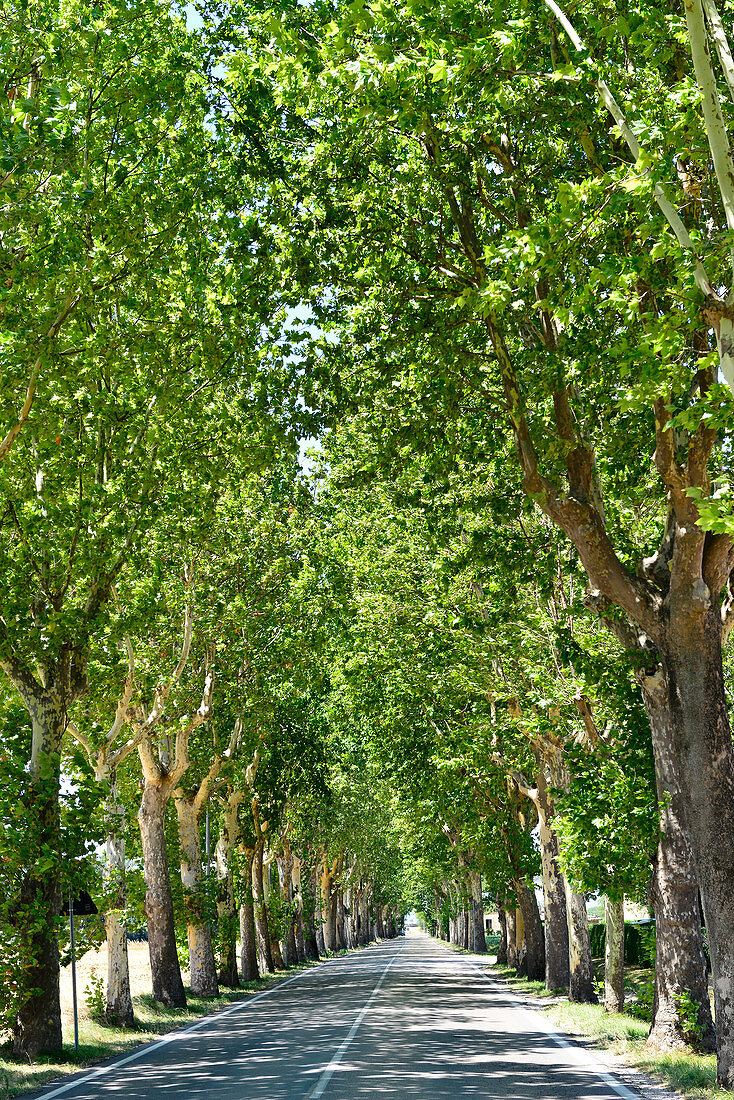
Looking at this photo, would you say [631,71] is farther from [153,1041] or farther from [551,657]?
[153,1041]

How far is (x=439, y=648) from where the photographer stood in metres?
21.0

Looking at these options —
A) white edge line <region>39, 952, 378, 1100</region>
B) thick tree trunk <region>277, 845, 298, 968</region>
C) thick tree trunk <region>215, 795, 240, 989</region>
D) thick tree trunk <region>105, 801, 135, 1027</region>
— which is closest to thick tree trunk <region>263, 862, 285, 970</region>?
thick tree trunk <region>277, 845, 298, 968</region>

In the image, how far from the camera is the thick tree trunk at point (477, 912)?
49344mm

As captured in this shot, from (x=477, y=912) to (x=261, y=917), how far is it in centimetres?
2068

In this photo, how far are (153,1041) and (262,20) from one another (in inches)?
596

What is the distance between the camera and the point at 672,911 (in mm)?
11859

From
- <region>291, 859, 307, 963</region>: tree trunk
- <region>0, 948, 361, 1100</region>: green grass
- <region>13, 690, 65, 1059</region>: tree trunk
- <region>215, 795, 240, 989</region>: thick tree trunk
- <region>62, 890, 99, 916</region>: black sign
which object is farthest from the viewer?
<region>291, 859, 307, 963</region>: tree trunk

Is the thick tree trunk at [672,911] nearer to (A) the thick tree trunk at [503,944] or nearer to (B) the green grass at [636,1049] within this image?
(B) the green grass at [636,1049]

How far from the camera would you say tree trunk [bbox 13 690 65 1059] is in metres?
13.2

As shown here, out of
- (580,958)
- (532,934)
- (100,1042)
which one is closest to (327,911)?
(532,934)

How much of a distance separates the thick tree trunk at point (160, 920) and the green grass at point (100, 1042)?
0.37 meters

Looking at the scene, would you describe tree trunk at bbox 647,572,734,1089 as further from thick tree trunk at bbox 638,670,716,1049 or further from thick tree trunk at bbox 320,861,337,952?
thick tree trunk at bbox 320,861,337,952

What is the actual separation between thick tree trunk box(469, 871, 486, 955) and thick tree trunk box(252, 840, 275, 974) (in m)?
15.4

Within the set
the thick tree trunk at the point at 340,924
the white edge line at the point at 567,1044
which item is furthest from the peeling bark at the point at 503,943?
the thick tree trunk at the point at 340,924
